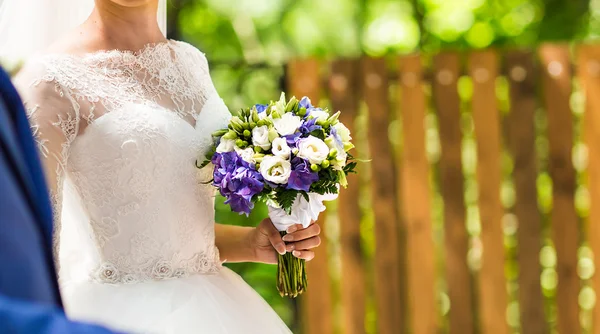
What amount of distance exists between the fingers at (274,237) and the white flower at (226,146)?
0.27m

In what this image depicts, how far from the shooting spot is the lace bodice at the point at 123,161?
176 centimetres

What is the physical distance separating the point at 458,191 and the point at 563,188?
1.84 ft

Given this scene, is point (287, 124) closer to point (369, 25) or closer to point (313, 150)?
point (313, 150)

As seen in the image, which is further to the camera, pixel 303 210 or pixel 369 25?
pixel 369 25

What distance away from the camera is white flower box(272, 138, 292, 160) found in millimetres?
1863

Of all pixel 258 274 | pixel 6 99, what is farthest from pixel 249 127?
pixel 258 274

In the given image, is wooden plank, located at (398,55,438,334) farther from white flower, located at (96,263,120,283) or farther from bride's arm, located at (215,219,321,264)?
white flower, located at (96,263,120,283)

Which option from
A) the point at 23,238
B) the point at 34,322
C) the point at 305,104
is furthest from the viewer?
the point at 305,104

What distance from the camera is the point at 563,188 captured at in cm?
398

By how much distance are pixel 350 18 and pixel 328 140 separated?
5.00 meters

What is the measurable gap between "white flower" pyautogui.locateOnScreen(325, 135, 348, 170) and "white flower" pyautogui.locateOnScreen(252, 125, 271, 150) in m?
0.16

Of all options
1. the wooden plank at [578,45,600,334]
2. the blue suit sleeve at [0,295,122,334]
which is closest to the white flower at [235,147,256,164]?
the blue suit sleeve at [0,295,122,334]

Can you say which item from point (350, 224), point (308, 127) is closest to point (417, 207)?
point (350, 224)

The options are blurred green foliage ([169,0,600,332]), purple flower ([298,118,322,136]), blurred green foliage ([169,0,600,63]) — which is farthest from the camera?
blurred green foliage ([169,0,600,63])
